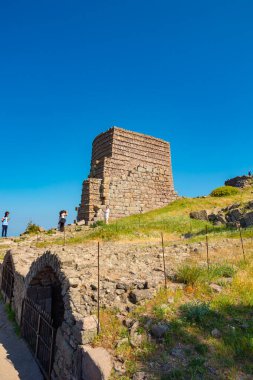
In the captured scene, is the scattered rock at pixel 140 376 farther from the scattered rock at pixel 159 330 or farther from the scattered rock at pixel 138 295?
the scattered rock at pixel 138 295

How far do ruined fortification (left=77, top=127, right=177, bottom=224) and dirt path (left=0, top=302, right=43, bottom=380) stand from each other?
13.8 metres

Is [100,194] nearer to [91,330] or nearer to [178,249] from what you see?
[178,249]

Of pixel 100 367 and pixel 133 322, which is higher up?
pixel 133 322

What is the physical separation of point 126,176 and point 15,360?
19.0 m

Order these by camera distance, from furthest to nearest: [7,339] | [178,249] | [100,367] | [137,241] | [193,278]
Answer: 1. [137,241]
2. [178,249]
3. [7,339]
4. [193,278]
5. [100,367]

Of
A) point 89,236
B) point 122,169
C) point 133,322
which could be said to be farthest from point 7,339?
point 122,169

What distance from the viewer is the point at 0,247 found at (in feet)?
58.2

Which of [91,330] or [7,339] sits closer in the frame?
[91,330]

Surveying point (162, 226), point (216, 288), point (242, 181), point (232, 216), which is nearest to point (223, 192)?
point (242, 181)

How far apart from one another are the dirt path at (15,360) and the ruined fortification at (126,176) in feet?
45.2

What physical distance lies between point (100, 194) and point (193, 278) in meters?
17.2

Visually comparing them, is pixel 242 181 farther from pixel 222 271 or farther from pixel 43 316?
pixel 43 316

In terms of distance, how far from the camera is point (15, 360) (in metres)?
8.09

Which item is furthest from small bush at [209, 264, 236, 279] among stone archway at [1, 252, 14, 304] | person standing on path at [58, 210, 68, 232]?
person standing on path at [58, 210, 68, 232]
